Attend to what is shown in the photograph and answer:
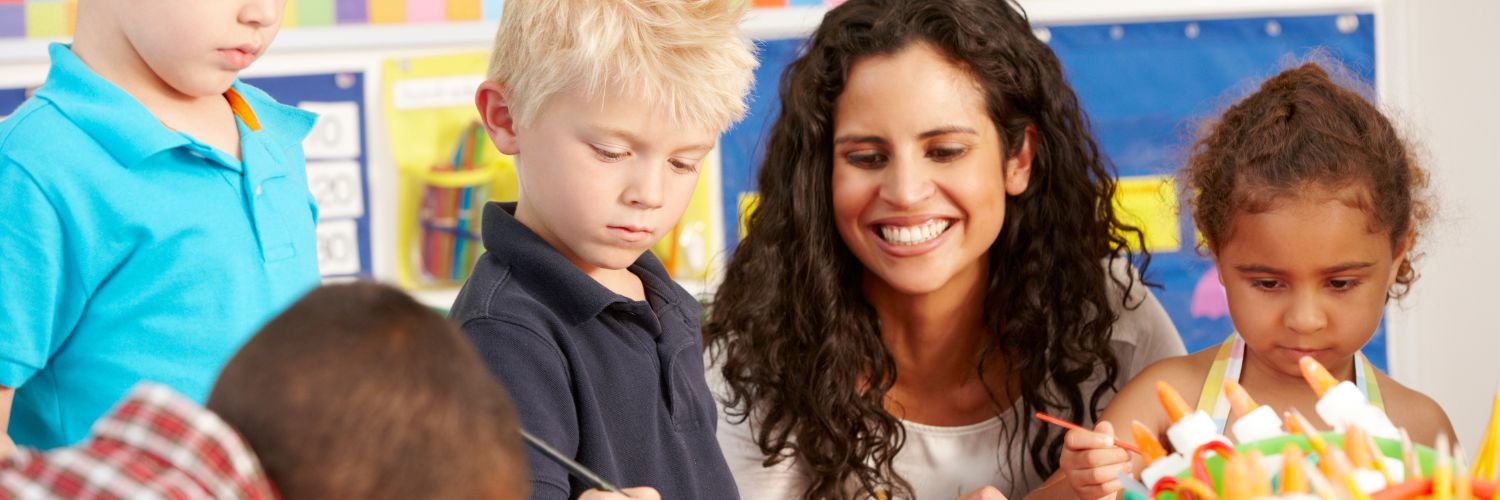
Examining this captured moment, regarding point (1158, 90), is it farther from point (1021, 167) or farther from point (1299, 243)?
point (1299, 243)

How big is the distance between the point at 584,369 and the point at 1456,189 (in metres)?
1.83

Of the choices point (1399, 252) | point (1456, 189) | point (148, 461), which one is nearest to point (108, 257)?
point (148, 461)

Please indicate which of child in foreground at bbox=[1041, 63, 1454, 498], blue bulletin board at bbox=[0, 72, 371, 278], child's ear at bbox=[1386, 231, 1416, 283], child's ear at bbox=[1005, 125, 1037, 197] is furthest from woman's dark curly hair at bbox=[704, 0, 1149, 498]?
blue bulletin board at bbox=[0, 72, 371, 278]

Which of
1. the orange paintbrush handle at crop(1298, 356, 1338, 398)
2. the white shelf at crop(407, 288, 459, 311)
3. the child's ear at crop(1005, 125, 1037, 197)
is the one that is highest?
the child's ear at crop(1005, 125, 1037, 197)

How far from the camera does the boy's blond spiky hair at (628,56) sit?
98cm

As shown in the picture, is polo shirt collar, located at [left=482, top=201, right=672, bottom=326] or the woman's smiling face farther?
the woman's smiling face

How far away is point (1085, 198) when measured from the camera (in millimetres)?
1512

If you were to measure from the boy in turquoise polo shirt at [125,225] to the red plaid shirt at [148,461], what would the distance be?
0.43 meters

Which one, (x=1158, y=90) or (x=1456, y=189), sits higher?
(x=1158, y=90)

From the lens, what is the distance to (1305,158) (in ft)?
Answer: 4.03

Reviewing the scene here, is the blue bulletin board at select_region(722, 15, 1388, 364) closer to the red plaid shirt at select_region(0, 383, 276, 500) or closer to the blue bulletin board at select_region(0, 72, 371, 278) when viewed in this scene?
the blue bulletin board at select_region(0, 72, 371, 278)

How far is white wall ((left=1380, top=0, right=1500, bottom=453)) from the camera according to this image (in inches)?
88.3

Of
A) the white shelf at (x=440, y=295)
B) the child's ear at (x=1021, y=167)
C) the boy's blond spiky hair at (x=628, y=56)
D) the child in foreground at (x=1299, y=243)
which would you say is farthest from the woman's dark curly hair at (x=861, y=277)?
the white shelf at (x=440, y=295)

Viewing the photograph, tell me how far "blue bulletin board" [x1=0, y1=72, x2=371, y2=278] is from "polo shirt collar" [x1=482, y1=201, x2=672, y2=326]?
4.51 feet
